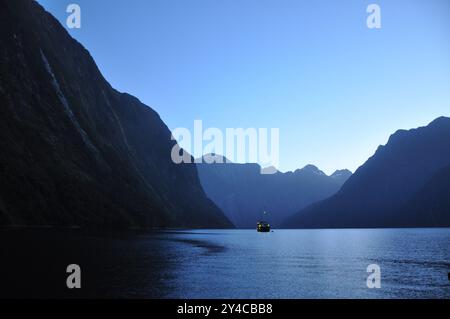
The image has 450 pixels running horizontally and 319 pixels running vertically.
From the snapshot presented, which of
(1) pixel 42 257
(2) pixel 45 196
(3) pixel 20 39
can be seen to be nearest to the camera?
(1) pixel 42 257

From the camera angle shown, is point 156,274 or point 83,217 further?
point 83,217

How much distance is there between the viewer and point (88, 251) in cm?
7269

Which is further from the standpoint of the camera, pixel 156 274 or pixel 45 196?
pixel 45 196
